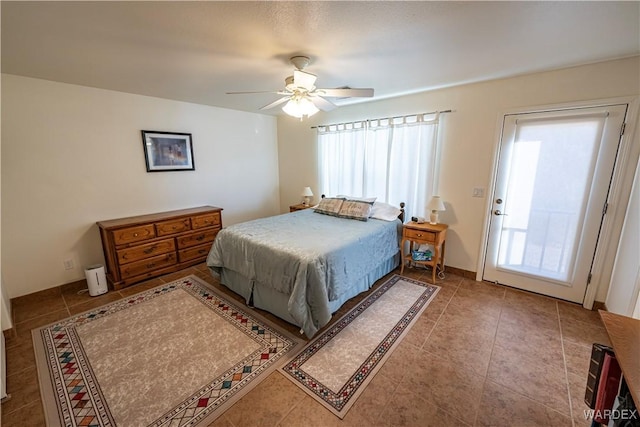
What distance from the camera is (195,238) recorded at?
3717 mm

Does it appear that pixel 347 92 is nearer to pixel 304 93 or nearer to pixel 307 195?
pixel 304 93

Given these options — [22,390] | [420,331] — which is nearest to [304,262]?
[420,331]

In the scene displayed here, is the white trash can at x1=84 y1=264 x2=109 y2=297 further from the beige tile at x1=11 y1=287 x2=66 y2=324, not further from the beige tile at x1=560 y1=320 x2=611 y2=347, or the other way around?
the beige tile at x1=560 y1=320 x2=611 y2=347

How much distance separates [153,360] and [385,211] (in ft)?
9.68

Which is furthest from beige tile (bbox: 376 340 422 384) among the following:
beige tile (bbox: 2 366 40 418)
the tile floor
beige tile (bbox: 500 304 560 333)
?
beige tile (bbox: 2 366 40 418)

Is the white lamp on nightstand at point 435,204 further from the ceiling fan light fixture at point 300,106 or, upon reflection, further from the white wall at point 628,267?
the ceiling fan light fixture at point 300,106

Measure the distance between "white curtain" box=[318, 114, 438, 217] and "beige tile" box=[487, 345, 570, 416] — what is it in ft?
6.40

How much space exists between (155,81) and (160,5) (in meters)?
1.66

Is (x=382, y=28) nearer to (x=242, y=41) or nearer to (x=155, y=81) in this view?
(x=242, y=41)

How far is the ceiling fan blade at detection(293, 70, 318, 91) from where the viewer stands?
6.39 ft

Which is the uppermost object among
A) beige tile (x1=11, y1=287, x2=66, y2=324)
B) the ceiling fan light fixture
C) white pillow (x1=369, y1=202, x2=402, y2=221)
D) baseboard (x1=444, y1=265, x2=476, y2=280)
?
the ceiling fan light fixture

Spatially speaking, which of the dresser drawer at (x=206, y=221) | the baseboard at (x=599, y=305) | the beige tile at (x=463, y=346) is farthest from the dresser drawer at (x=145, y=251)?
the baseboard at (x=599, y=305)

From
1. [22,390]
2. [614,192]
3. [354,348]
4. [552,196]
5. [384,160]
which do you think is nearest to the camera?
[22,390]

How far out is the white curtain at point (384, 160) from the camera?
134 inches
